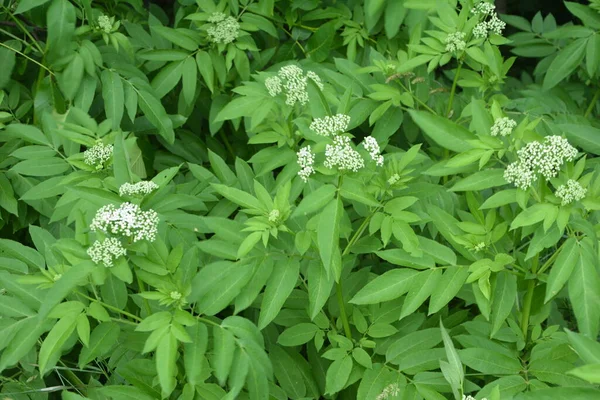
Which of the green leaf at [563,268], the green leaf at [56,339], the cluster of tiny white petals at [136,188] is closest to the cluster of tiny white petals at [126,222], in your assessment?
the cluster of tiny white petals at [136,188]

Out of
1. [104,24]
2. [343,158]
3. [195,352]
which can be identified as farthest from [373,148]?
[104,24]

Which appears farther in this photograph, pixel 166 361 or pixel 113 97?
pixel 113 97

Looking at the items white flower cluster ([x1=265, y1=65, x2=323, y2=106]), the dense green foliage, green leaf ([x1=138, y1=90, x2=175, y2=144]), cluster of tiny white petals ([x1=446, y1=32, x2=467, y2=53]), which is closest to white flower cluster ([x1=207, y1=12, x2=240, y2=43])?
the dense green foliage

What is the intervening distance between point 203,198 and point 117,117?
681 millimetres

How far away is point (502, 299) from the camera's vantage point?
87.8 inches

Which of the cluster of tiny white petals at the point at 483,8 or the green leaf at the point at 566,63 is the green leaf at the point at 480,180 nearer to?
the cluster of tiny white petals at the point at 483,8

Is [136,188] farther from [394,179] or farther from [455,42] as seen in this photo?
[455,42]

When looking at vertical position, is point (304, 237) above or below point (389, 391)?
above

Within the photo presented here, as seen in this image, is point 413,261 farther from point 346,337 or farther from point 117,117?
point 117,117

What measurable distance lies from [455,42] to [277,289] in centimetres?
119

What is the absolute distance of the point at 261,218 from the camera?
2.19m

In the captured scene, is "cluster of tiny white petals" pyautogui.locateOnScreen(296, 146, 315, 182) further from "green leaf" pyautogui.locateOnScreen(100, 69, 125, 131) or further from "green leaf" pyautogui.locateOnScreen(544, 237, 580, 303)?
"green leaf" pyautogui.locateOnScreen(100, 69, 125, 131)

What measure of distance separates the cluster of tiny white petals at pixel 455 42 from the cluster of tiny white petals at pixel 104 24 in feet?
4.72

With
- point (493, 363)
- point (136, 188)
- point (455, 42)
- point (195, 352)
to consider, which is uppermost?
point (455, 42)
